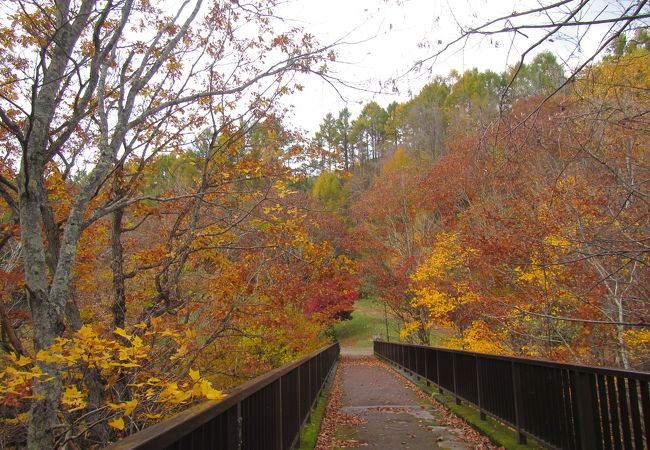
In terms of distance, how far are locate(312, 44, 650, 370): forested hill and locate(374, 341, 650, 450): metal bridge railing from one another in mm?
711

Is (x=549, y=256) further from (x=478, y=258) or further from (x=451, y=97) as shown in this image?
(x=451, y=97)

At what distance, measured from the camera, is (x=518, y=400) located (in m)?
5.43

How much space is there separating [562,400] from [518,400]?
114 centimetres

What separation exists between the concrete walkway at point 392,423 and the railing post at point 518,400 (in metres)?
0.63

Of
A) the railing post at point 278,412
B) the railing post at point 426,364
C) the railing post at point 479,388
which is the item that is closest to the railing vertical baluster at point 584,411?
the railing post at point 278,412

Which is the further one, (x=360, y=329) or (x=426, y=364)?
(x=360, y=329)

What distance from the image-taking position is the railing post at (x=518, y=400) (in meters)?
5.35

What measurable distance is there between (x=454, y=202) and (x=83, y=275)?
55.0ft

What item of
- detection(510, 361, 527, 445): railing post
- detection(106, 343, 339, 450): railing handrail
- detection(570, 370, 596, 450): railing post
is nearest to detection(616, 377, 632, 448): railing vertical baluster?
detection(570, 370, 596, 450): railing post

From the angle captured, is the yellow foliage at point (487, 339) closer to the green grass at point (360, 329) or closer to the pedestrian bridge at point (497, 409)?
the pedestrian bridge at point (497, 409)

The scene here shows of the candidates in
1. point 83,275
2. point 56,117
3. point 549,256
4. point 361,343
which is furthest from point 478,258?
point 361,343

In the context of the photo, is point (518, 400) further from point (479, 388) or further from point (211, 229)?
point (211, 229)

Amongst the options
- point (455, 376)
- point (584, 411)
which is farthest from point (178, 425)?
point (455, 376)

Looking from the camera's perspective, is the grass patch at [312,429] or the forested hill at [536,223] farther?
the grass patch at [312,429]
